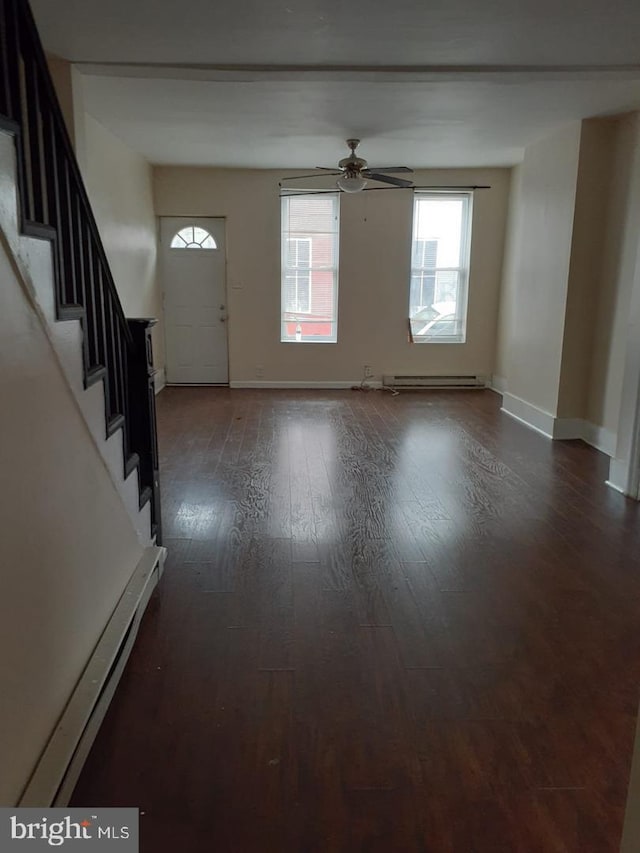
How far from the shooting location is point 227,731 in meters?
1.96

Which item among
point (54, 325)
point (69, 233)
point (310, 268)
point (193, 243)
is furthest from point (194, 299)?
point (54, 325)


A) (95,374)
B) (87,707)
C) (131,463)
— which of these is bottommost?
(87,707)

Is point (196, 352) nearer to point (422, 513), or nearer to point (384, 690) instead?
point (422, 513)

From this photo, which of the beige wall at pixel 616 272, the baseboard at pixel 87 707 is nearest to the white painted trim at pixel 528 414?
the beige wall at pixel 616 272

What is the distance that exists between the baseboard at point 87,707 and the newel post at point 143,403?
0.49 meters

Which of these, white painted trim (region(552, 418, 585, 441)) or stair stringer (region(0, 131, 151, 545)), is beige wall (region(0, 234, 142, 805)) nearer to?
stair stringer (region(0, 131, 151, 545))

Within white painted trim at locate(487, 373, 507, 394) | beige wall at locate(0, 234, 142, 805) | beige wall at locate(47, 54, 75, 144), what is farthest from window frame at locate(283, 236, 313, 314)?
beige wall at locate(0, 234, 142, 805)

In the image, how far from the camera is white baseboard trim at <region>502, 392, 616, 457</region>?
17.4 feet

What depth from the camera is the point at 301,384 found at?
323 inches

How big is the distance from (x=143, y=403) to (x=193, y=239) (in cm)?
558

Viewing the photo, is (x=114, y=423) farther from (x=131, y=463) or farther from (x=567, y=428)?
(x=567, y=428)

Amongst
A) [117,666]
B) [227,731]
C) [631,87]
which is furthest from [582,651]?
[631,87]

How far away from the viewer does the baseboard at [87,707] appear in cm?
157

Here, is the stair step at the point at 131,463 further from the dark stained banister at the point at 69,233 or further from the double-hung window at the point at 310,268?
the double-hung window at the point at 310,268
